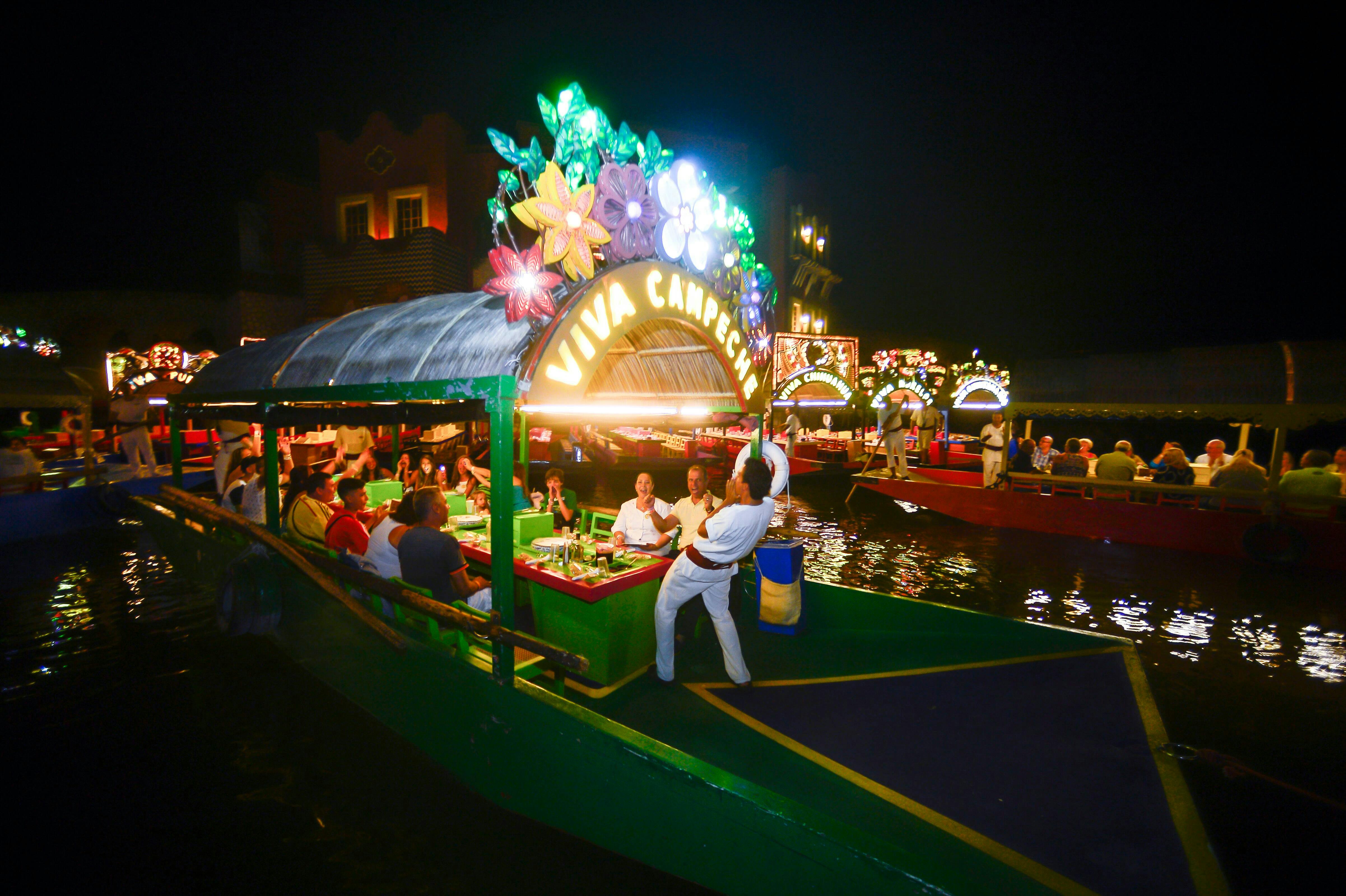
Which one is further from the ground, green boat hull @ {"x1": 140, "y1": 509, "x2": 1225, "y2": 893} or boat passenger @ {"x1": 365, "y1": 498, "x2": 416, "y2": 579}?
boat passenger @ {"x1": 365, "y1": 498, "x2": 416, "y2": 579}

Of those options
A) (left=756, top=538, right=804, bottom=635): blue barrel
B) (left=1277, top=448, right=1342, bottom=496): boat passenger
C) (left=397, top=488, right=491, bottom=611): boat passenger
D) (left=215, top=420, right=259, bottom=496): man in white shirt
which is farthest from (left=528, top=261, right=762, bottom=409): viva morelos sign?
(left=1277, top=448, right=1342, bottom=496): boat passenger

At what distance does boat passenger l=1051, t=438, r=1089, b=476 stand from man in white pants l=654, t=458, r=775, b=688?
10.5 meters

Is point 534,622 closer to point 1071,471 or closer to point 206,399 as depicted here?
point 206,399

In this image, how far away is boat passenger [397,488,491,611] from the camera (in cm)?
480

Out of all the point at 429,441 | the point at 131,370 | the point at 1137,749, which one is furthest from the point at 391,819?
the point at 131,370

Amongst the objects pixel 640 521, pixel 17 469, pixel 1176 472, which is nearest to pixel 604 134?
pixel 640 521

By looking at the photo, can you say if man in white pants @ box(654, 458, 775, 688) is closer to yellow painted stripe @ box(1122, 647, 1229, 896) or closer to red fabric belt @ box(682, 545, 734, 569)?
red fabric belt @ box(682, 545, 734, 569)

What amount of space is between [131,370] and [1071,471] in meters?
26.5

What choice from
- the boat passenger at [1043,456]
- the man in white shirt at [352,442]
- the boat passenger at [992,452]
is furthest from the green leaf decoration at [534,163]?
the boat passenger at [1043,456]

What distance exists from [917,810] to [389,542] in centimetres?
458

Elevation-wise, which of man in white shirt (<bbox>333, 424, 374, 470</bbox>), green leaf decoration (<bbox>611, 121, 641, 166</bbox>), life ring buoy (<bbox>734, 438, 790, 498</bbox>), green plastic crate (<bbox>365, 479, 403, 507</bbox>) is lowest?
green plastic crate (<bbox>365, 479, 403, 507</bbox>)

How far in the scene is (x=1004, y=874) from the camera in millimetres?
2381

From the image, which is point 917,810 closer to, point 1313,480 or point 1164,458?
point 1313,480

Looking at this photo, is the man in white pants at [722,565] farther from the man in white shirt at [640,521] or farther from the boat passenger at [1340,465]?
the boat passenger at [1340,465]
